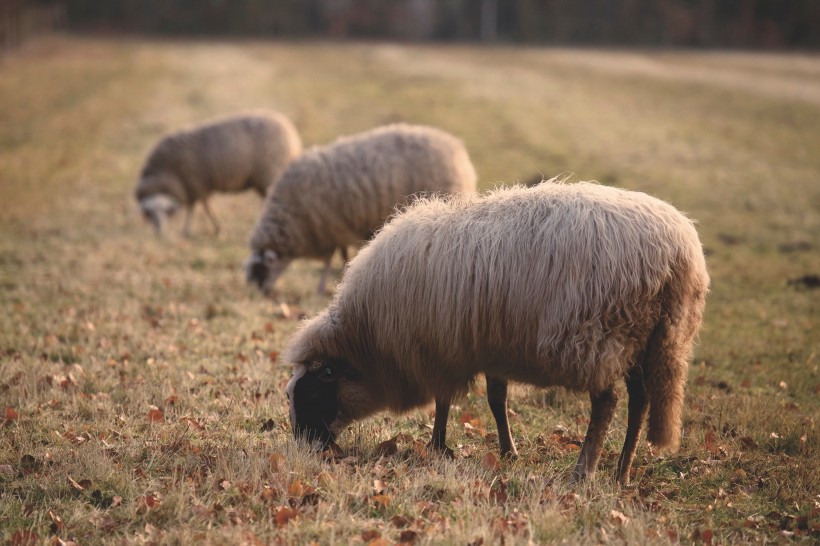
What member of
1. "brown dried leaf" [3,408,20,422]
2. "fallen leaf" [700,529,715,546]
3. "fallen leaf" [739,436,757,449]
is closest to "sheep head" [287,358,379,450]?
"brown dried leaf" [3,408,20,422]

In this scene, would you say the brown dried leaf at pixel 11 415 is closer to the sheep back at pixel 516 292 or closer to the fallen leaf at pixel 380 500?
the sheep back at pixel 516 292

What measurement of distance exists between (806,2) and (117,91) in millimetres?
47710

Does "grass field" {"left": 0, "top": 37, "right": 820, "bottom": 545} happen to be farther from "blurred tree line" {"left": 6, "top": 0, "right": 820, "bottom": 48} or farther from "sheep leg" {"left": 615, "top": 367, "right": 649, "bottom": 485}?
"blurred tree line" {"left": 6, "top": 0, "right": 820, "bottom": 48}

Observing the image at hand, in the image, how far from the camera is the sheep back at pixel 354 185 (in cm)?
990

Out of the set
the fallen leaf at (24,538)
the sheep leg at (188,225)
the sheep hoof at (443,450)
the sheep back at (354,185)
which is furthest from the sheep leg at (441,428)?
the sheep leg at (188,225)

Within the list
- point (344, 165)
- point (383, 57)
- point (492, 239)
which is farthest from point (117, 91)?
point (492, 239)

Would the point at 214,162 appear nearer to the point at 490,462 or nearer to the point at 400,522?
the point at 490,462

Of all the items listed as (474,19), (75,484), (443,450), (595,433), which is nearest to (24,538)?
(75,484)

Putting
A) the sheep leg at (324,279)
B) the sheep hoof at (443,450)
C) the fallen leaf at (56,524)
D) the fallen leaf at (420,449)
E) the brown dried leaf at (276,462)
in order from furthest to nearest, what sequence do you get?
the sheep leg at (324,279) → the sheep hoof at (443,450) → the fallen leaf at (420,449) → the brown dried leaf at (276,462) → the fallen leaf at (56,524)

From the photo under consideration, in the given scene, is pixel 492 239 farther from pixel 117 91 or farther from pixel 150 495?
pixel 117 91

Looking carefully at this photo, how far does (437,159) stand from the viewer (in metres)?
9.94

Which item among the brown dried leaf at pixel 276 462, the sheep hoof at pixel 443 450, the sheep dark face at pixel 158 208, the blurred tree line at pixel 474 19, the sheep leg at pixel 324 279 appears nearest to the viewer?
the brown dried leaf at pixel 276 462

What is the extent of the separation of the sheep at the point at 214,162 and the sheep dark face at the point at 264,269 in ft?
14.0

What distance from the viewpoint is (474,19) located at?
64625mm
